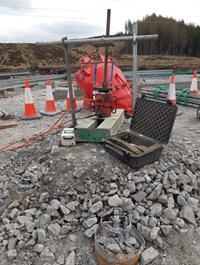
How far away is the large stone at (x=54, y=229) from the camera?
2.86 metres

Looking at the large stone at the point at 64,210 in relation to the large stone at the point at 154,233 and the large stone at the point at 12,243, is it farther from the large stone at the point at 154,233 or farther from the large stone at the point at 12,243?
the large stone at the point at 154,233

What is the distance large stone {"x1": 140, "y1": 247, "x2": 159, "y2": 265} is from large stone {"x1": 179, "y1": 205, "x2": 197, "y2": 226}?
0.58 metres

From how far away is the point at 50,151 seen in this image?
4.07 m

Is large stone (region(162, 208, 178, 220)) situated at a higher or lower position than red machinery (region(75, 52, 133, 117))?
lower

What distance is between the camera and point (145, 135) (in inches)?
160

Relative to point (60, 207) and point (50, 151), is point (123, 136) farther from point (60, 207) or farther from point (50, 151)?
point (60, 207)

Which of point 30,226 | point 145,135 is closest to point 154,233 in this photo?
point 30,226

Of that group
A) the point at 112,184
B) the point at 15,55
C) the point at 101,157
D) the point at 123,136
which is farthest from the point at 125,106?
the point at 15,55

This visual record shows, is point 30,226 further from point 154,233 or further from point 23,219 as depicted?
point 154,233

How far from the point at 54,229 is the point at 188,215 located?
1.49 m

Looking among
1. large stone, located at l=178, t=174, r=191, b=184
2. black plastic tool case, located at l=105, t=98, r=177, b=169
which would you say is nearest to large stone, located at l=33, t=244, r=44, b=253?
black plastic tool case, located at l=105, t=98, r=177, b=169

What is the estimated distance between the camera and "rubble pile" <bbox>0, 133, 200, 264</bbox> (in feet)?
9.18

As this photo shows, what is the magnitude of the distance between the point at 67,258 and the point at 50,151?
1.79 meters

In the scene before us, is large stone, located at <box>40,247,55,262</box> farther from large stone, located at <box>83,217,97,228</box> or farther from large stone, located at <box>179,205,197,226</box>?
large stone, located at <box>179,205,197,226</box>
